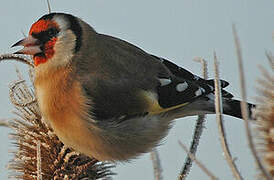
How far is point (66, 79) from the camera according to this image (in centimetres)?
290

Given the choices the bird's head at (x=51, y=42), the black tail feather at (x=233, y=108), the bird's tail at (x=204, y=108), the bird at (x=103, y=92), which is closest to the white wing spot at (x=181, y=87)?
the bird at (x=103, y=92)

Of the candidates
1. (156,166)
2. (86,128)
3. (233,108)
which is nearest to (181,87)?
(233,108)

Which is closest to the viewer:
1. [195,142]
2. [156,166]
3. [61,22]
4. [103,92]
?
[156,166]

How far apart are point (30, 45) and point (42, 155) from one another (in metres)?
0.70

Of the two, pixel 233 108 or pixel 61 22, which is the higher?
pixel 61 22

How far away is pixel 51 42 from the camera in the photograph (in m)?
2.97

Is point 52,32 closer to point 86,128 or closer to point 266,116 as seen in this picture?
point 86,128

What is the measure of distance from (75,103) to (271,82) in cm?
128

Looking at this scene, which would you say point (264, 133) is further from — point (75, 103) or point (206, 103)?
point (75, 103)

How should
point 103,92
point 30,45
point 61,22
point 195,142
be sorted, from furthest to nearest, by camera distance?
point 61,22 → point 30,45 → point 103,92 → point 195,142

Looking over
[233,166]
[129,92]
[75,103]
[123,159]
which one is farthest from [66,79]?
[233,166]

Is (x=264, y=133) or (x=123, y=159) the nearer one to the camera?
(x=264, y=133)

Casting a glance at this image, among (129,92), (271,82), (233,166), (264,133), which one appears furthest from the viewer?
(129,92)

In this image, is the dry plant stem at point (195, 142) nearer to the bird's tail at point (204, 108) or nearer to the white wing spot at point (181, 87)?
the white wing spot at point (181, 87)
